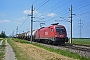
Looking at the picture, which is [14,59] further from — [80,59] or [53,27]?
[53,27]

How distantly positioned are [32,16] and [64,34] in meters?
16.2

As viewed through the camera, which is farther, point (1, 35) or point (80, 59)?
point (1, 35)

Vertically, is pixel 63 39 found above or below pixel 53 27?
below

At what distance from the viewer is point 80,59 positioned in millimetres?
14180

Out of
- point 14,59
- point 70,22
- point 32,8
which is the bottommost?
point 14,59

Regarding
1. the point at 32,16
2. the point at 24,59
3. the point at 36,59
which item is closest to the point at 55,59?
the point at 36,59

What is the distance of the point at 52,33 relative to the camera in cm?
3334

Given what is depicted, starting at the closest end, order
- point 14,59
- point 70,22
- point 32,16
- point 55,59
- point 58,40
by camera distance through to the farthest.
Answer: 1. point 55,59
2. point 14,59
3. point 58,40
4. point 70,22
5. point 32,16

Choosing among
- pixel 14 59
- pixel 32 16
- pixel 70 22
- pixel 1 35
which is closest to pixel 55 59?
pixel 14 59

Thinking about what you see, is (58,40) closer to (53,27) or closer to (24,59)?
(53,27)

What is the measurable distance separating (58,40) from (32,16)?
1704cm

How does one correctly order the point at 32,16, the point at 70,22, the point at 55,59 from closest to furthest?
the point at 55,59 < the point at 70,22 < the point at 32,16

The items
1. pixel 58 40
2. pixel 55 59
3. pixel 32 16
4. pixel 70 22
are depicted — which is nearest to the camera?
pixel 55 59

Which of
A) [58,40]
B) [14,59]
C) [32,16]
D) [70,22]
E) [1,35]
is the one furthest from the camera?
[1,35]
